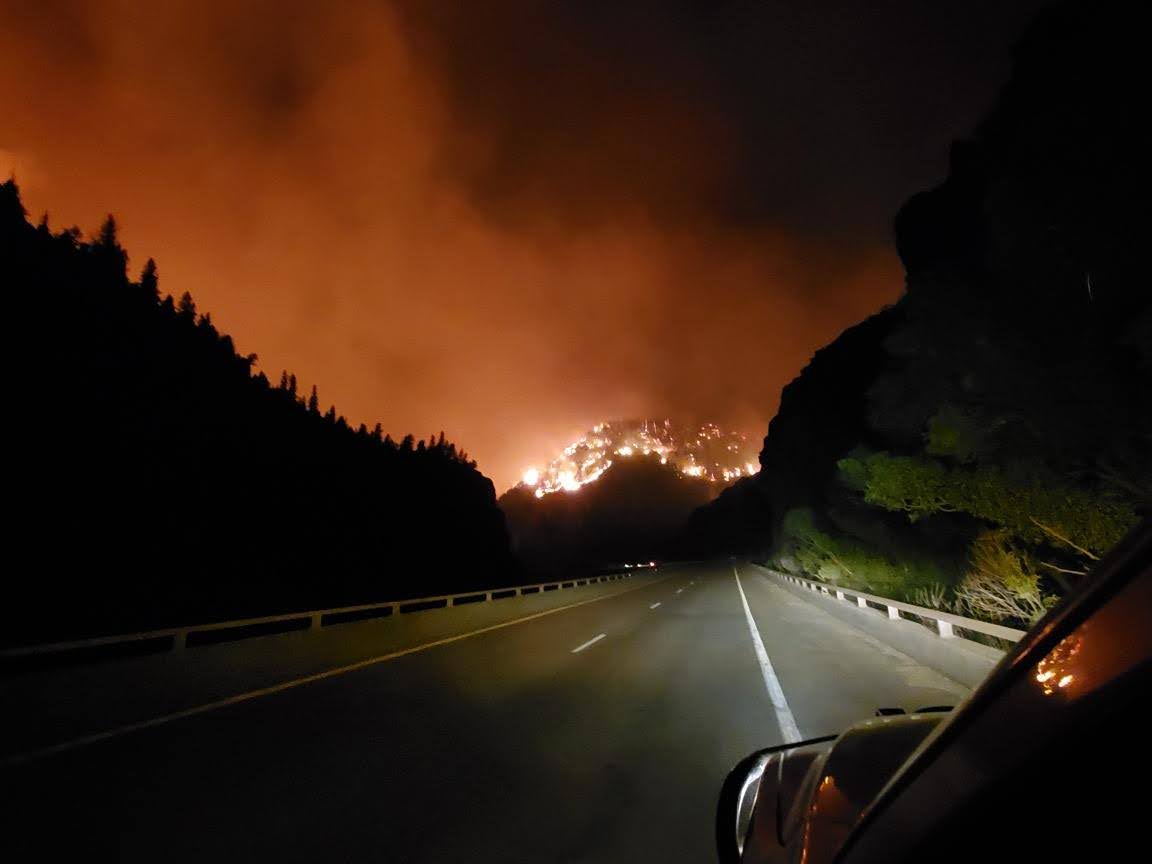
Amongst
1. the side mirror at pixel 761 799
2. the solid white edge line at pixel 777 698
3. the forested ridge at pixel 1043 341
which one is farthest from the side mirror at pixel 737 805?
the forested ridge at pixel 1043 341

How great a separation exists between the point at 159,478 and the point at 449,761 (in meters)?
95.0

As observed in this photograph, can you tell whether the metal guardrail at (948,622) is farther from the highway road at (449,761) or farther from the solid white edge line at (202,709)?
the solid white edge line at (202,709)

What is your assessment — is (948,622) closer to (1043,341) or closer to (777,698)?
(777,698)

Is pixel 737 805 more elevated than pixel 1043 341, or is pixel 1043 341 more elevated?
pixel 1043 341

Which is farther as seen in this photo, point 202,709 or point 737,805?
point 202,709

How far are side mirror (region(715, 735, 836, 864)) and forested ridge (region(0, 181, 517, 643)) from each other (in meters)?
78.5

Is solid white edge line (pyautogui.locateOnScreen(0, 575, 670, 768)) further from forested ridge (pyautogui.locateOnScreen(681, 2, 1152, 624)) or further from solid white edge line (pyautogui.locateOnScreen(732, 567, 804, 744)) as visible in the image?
forested ridge (pyautogui.locateOnScreen(681, 2, 1152, 624))

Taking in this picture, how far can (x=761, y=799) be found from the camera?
239 cm

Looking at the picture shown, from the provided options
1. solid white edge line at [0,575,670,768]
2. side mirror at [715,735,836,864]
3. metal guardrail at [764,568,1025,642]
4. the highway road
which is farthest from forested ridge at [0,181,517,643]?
side mirror at [715,735,836,864]

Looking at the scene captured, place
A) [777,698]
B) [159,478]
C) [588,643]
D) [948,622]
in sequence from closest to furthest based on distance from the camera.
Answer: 1. [777,698]
2. [948,622]
3. [588,643]
4. [159,478]

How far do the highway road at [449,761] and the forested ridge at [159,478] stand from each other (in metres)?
71.7

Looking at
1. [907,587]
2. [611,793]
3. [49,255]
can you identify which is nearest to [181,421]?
[49,255]

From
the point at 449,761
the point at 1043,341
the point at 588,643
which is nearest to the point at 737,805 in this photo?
the point at 449,761

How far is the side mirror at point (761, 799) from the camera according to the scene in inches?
82.0
